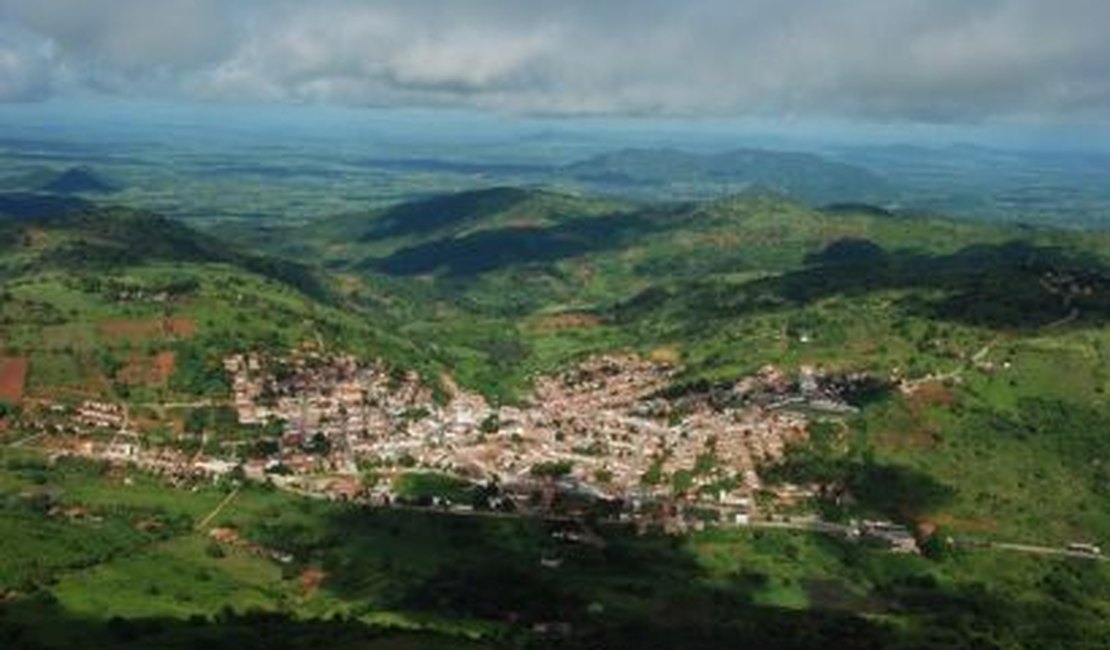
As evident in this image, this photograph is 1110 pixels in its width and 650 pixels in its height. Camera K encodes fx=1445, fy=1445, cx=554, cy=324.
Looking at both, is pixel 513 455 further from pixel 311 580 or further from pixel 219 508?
pixel 311 580

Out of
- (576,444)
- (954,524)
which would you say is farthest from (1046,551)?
(576,444)

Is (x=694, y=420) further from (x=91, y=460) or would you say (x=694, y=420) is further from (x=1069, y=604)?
(x=91, y=460)

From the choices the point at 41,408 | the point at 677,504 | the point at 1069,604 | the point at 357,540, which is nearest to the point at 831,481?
the point at 677,504

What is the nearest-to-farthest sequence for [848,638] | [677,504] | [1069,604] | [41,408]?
1. [848,638]
2. [1069,604]
3. [677,504]
4. [41,408]

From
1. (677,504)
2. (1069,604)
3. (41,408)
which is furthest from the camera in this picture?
(41,408)

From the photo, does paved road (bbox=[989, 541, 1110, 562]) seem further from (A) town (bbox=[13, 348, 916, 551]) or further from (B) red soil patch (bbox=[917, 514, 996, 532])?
(A) town (bbox=[13, 348, 916, 551])

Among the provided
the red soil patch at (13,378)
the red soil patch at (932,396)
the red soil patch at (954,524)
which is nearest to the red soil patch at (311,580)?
the red soil patch at (954,524)

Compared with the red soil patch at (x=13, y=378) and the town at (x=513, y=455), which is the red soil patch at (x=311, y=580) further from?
the red soil patch at (x=13, y=378)

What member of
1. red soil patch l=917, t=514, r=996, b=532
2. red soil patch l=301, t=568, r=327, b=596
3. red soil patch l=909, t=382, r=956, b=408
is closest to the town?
red soil patch l=917, t=514, r=996, b=532

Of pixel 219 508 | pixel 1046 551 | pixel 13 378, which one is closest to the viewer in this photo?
pixel 1046 551
